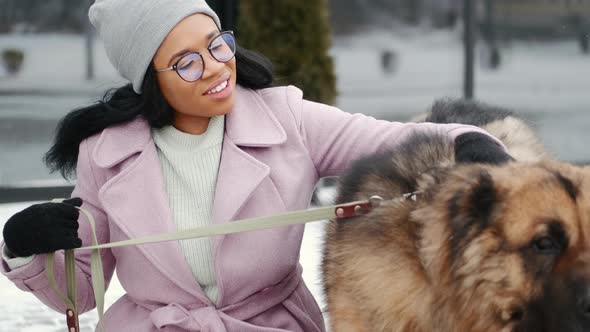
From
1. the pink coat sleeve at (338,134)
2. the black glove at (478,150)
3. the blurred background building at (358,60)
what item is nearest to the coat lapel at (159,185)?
the pink coat sleeve at (338,134)

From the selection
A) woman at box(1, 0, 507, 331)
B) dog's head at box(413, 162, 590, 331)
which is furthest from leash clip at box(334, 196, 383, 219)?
woman at box(1, 0, 507, 331)

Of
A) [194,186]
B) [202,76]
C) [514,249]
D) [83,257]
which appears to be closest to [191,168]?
[194,186]

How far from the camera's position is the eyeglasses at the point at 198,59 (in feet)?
8.50

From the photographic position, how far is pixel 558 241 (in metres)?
1.95

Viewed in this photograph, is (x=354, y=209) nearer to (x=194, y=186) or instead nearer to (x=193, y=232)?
(x=193, y=232)

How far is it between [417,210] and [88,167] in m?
1.08

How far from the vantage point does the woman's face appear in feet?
8.55

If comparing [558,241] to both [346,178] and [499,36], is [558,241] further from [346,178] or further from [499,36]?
[499,36]

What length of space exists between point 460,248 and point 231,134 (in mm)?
932

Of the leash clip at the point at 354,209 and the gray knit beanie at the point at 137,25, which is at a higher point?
the gray knit beanie at the point at 137,25

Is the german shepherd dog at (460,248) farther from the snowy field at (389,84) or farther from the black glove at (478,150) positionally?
the snowy field at (389,84)

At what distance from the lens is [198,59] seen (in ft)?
8.50

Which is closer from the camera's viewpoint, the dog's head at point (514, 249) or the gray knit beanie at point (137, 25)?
the dog's head at point (514, 249)

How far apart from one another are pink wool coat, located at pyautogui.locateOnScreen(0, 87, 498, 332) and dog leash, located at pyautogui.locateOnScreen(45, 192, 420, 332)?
8 centimetres
